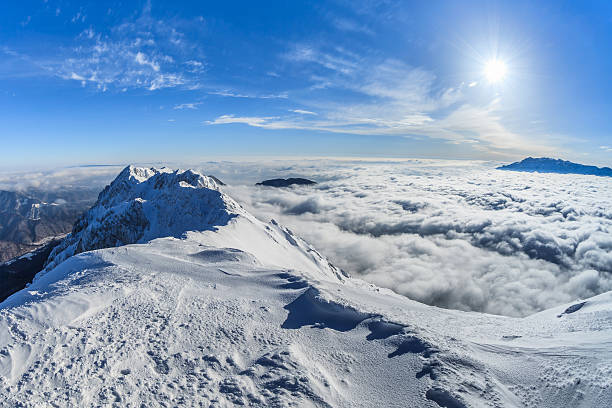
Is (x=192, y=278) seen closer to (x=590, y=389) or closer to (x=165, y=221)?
(x=590, y=389)

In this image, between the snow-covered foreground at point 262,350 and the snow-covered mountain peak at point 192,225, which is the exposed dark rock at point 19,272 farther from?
the snow-covered foreground at point 262,350

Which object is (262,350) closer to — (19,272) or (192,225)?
(192,225)

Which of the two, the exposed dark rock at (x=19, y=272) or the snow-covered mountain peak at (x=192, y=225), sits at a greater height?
the snow-covered mountain peak at (x=192, y=225)

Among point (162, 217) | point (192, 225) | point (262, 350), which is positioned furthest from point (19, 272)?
point (262, 350)

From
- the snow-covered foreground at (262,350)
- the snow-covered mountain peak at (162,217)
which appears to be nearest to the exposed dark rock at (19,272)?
the snow-covered mountain peak at (162,217)

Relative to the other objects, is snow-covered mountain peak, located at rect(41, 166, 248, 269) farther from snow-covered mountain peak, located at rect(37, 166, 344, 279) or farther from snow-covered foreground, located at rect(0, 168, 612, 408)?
snow-covered foreground, located at rect(0, 168, 612, 408)

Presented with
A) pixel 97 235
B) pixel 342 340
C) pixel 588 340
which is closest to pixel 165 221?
pixel 97 235

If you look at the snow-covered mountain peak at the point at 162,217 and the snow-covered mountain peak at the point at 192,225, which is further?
the snow-covered mountain peak at the point at 162,217

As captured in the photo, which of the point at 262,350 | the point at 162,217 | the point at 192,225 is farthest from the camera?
the point at 162,217
